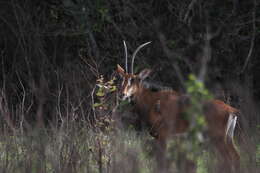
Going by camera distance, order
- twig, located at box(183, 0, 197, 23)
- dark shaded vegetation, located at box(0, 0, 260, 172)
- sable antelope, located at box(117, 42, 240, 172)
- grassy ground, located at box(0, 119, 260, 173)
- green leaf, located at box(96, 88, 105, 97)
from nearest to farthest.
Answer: grassy ground, located at box(0, 119, 260, 173), green leaf, located at box(96, 88, 105, 97), sable antelope, located at box(117, 42, 240, 172), twig, located at box(183, 0, 197, 23), dark shaded vegetation, located at box(0, 0, 260, 172)

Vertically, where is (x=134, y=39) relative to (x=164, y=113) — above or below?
above

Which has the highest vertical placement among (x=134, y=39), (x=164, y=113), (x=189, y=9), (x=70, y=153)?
(x=189, y=9)

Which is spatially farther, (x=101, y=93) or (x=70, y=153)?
(x=101, y=93)

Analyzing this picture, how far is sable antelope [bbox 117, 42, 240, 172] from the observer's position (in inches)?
279

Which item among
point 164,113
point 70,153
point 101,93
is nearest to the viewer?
point 70,153

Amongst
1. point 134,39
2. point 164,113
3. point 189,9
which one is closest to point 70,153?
point 164,113

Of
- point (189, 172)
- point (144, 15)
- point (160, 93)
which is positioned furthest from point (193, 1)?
point (189, 172)

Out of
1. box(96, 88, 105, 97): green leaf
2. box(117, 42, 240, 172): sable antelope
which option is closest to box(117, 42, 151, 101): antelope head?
box(117, 42, 240, 172): sable antelope

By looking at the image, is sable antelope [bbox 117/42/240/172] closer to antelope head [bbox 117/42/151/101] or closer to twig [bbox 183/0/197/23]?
antelope head [bbox 117/42/151/101]

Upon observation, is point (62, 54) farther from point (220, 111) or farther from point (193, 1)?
point (220, 111)

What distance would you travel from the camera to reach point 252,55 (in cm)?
1102

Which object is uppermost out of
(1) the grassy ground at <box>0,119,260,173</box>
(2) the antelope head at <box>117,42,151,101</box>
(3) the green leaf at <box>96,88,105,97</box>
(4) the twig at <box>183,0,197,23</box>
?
(4) the twig at <box>183,0,197,23</box>

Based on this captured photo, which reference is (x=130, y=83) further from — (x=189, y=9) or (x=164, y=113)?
(x=189, y=9)

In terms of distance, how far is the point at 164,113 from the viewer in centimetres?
689
